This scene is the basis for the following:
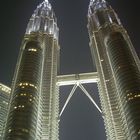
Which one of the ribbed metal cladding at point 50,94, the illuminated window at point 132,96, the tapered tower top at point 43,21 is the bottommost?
the illuminated window at point 132,96

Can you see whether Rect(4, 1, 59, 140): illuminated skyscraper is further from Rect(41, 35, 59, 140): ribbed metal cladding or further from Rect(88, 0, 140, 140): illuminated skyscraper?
Rect(88, 0, 140, 140): illuminated skyscraper

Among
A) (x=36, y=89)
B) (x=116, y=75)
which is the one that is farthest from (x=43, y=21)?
(x=116, y=75)

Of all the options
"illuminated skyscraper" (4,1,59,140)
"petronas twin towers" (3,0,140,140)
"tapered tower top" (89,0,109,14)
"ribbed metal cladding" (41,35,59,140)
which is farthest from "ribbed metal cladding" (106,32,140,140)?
"tapered tower top" (89,0,109,14)

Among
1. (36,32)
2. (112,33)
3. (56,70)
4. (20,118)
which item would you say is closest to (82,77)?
(56,70)

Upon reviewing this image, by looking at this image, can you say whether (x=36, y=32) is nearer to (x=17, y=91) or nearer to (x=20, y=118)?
(x=17, y=91)

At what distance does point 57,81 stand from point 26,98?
25.2 metres

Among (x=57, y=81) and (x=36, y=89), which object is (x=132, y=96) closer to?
(x=36, y=89)

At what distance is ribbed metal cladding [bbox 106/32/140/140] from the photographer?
7356 cm

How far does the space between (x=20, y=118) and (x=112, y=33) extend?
45.9 meters

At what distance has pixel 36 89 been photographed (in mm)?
87188

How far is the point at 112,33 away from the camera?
10644 centimetres

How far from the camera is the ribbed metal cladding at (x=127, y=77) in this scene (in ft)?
241

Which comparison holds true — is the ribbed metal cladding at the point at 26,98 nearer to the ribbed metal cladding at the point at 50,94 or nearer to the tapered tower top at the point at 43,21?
the ribbed metal cladding at the point at 50,94

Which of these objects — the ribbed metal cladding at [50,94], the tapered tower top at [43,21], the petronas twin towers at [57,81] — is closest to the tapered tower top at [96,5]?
the petronas twin towers at [57,81]
